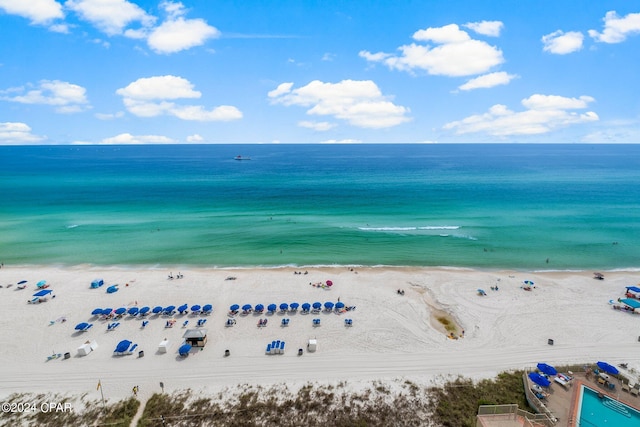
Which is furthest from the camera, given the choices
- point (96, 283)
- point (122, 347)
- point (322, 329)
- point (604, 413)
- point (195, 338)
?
point (96, 283)

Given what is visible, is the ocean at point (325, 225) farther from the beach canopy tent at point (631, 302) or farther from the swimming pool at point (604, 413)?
the swimming pool at point (604, 413)

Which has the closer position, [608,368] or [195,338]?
[608,368]

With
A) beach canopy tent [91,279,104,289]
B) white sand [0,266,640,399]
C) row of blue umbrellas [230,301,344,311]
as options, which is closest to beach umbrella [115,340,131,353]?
white sand [0,266,640,399]

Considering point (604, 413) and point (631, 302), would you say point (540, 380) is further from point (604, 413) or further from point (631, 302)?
point (631, 302)

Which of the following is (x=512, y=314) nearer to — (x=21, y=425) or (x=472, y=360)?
(x=472, y=360)

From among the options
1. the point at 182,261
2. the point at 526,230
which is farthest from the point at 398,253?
the point at 182,261

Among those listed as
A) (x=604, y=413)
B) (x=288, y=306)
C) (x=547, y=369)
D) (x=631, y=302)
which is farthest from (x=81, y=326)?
(x=631, y=302)

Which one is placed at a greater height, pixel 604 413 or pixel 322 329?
pixel 322 329

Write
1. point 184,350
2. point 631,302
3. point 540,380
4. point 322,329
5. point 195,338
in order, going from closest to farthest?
1. point 540,380
2. point 184,350
3. point 195,338
4. point 322,329
5. point 631,302
